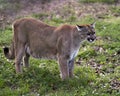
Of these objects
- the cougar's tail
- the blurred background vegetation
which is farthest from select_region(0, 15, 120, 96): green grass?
the cougar's tail

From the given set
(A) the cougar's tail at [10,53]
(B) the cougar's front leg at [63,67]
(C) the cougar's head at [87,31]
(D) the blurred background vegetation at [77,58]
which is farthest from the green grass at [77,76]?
(C) the cougar's head at [87,31]

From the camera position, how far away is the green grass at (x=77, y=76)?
8891mm

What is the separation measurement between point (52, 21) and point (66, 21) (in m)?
0.54

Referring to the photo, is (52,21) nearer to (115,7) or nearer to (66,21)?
(66,21)

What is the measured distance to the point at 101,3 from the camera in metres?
17.2

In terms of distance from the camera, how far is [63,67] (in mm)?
9305

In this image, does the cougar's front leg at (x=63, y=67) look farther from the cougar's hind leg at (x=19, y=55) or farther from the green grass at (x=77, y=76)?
the cougar's hind leg at (x=19, y=55)

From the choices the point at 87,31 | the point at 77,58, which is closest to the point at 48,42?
the point at 87,31

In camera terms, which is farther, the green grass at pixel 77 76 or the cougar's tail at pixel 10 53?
the cougar's tail at pixel 10 53

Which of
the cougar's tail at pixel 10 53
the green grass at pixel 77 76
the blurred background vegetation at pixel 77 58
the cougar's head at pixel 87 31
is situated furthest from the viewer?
the cougar's tail at pixel 10 53

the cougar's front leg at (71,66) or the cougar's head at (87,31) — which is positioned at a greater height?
the cougar's head at (87,31)

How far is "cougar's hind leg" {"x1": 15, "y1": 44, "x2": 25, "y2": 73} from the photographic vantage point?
31.8 ft

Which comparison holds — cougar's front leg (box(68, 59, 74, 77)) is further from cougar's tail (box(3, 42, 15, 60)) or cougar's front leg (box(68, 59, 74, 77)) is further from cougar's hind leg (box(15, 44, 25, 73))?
cougar's tail (box(3, 42, 15, 60))

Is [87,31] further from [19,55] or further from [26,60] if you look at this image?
[26,60]
